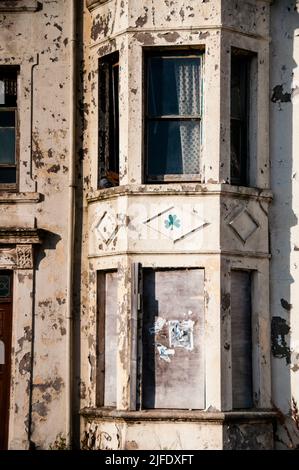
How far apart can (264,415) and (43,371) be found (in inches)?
116

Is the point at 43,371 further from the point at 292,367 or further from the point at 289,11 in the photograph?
the point at 289,11

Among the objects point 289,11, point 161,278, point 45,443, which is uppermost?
point 289,11

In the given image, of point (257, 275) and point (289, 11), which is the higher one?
point (289, 11)

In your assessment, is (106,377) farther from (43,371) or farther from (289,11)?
(289,11)

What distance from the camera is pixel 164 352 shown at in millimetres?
16047

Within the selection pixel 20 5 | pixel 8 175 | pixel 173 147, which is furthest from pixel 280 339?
pixel 20 5

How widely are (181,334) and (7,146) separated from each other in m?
3.62

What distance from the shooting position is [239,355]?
641 inches

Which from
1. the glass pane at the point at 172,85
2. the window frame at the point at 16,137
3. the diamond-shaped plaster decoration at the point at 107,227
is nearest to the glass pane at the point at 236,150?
the glass pane at the point at 172,85

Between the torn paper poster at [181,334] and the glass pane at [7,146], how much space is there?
3.26 metres

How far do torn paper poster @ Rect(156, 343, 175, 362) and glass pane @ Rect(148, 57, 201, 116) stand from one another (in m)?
3.05

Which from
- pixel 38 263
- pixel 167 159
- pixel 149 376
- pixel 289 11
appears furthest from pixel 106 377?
pixel 289 11

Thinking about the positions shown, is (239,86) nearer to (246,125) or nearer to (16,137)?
(246,125)

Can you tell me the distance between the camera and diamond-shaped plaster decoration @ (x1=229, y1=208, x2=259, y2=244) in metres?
16.2
